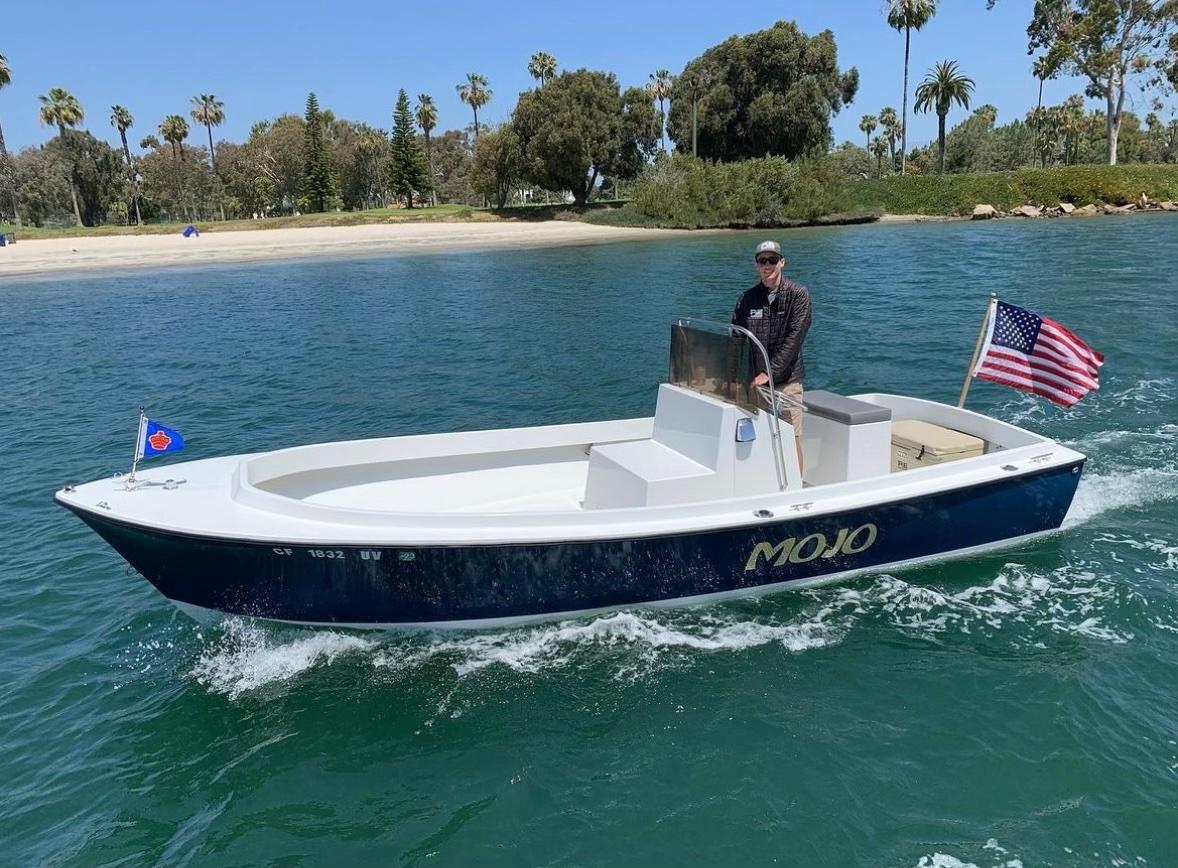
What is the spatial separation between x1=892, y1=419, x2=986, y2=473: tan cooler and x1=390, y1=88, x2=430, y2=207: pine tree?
75288 millimetres

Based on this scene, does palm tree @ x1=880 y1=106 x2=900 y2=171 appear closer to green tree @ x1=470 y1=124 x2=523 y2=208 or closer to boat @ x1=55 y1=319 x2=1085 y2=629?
green tree @ x1=470 y1=124 x2=523 y2=208

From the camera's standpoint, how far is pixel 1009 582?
8172mm

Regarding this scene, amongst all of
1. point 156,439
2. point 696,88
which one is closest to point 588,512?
point 156,439

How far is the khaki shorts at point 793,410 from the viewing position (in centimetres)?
788

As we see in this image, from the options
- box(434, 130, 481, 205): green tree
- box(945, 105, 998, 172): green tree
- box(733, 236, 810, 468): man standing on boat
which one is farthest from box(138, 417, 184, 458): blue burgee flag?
box(434, 130, 481, 205): green tree

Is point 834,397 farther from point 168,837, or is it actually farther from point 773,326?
point 168,837

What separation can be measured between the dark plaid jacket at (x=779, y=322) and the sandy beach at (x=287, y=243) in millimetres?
48982

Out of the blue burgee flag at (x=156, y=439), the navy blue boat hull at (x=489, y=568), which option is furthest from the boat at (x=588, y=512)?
the blue burgee flag at (x=156, y=439)

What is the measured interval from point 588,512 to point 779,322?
2.52 m

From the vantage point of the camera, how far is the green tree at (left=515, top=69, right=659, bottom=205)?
66.5 m

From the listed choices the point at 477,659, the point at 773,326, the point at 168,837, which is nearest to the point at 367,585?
the point at 477,659

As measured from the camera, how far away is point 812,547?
7.59 meters

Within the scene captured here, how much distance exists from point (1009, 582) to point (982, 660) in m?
1.56

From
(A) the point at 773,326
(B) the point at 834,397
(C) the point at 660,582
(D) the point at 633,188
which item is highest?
(D) the point at 633,188
